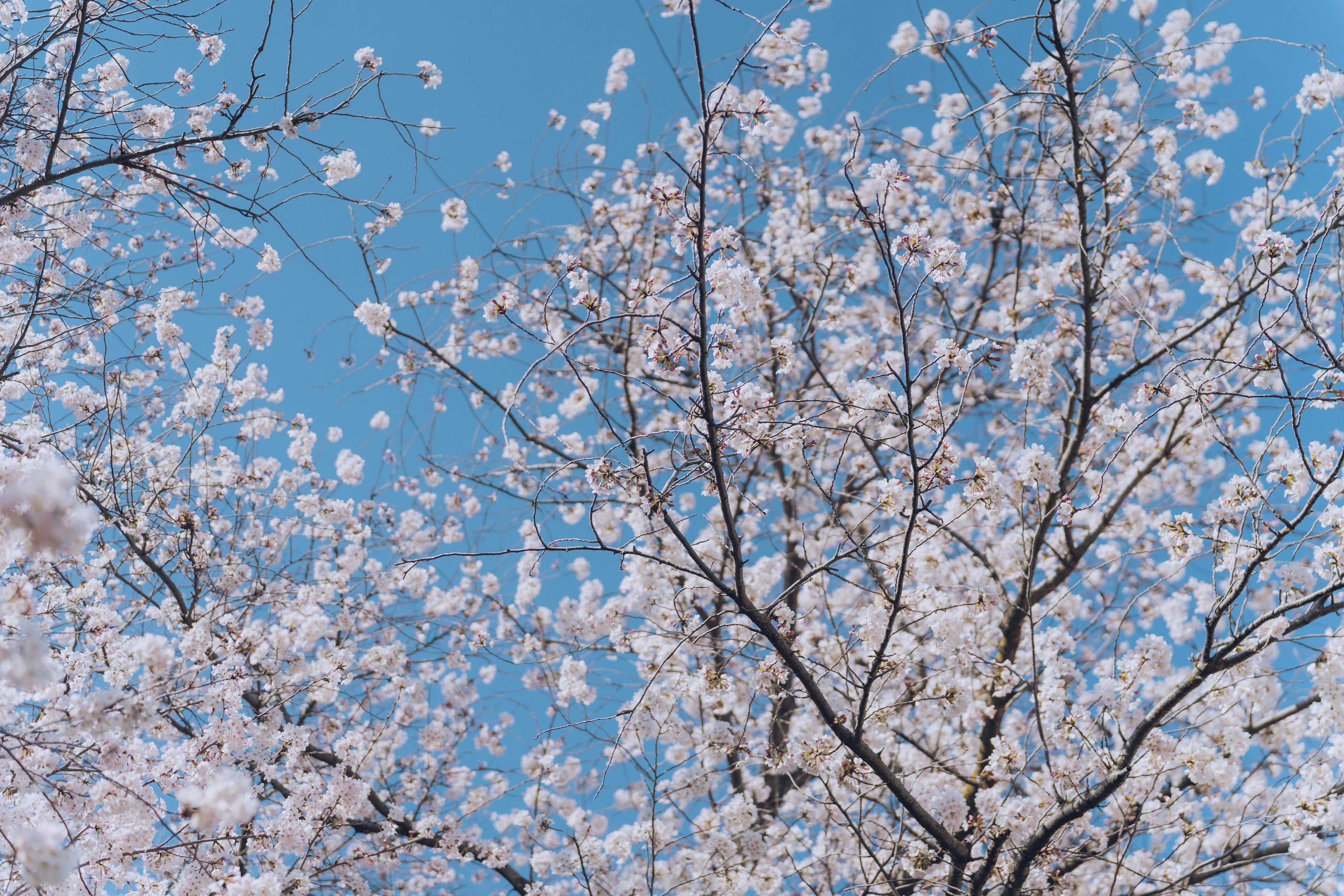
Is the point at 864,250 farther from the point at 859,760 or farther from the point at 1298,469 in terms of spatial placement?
the point at 859,760

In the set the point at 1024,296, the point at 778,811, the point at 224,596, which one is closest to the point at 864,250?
the point at 1024,296

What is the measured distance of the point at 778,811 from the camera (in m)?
5.07

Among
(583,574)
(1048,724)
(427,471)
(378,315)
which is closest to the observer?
(1048,724)

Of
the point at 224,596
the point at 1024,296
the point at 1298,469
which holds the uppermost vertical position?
the point at 1024,296

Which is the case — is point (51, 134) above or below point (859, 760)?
above

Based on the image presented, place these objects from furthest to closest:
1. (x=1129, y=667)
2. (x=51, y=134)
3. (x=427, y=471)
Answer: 1. (x=427, y=471)
2. (x=1129, y=667)
3. (x=51, y=134)

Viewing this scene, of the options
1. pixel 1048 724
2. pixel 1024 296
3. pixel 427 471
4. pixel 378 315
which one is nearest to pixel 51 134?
pixel 378 315

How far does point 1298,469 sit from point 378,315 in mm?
4908

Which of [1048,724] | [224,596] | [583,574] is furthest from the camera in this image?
[583,574]

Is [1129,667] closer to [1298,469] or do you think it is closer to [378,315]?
[1298,469]

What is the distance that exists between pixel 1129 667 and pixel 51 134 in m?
5.09

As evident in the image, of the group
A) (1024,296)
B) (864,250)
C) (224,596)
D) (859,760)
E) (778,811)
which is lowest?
(859,760)

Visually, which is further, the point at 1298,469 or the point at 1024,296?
the point at 1024,296

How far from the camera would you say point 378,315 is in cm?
517
